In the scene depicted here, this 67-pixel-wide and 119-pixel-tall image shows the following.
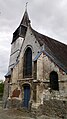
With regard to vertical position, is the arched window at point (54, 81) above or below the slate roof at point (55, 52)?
below

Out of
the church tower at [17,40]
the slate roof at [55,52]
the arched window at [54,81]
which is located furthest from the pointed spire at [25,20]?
the arched window at [54,81]

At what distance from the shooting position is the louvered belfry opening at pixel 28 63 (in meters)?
14.2

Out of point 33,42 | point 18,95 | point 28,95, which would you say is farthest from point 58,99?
point 33,42

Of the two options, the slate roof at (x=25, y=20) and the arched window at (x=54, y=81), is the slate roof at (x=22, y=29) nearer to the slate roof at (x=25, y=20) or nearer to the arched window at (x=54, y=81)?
the slate roof at (x=25, y=20)

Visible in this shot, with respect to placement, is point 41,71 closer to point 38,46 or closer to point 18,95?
point 38,46

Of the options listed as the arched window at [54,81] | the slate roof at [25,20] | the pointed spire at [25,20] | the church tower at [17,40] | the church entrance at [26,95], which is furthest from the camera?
the slate roof at [25,20]

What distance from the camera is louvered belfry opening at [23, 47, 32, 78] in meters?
14.2

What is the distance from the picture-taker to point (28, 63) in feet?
48.5

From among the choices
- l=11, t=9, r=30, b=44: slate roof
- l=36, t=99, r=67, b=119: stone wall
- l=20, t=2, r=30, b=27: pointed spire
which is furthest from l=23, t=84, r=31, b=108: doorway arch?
l=20, t=2, r=30, b=27: pointed spire

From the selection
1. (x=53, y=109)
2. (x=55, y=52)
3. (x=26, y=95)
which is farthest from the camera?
(x=55, y=52)

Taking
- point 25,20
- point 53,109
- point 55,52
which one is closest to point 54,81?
point 53,109

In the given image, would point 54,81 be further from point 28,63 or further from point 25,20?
point 25,20

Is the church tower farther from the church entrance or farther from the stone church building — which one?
the church entrance

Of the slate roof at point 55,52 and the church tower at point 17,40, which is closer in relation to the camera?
the slate roof at point 55,52
